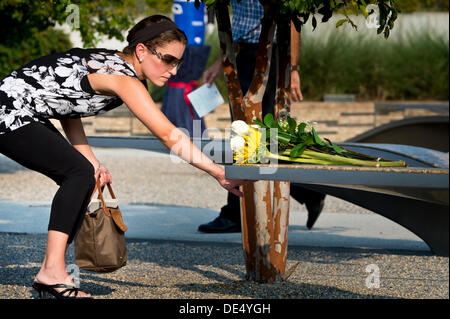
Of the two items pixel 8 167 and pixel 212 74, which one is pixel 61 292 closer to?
pixel 212 74

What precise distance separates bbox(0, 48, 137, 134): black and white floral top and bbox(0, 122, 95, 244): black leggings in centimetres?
6

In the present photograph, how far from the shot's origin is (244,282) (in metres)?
4.51

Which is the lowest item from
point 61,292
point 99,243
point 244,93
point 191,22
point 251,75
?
point 61,292

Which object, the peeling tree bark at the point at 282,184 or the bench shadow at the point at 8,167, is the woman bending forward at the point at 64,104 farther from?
the bench shadow at the point at 8,167

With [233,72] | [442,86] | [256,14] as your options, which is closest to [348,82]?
[442,86]

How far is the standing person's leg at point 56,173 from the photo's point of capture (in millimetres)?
3561

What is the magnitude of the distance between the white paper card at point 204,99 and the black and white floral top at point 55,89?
47.5 inches

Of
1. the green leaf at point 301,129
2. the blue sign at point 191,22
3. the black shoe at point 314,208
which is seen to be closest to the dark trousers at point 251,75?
the black shoe at point 314,208

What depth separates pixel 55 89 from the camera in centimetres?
357

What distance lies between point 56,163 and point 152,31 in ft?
2.53

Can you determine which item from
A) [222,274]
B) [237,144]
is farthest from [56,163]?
[222,274]

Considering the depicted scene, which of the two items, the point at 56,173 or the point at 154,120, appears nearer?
the point at 154,120

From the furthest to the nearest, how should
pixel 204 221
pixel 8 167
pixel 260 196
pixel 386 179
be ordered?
pixel 8 167
pixel 204 221
pixel 260 196
pixel 386 179
